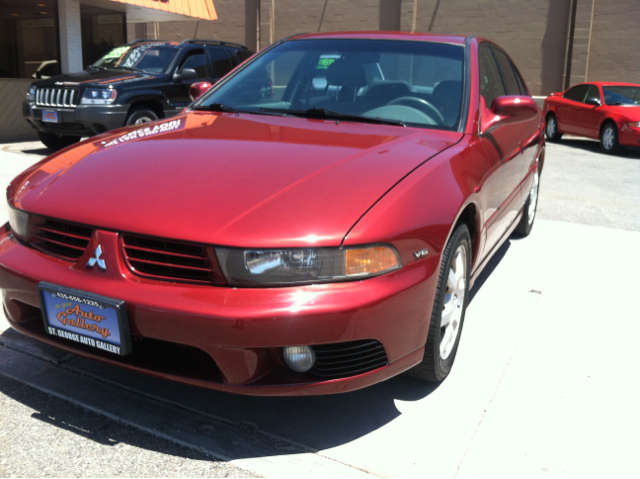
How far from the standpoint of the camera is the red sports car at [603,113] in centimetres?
1236

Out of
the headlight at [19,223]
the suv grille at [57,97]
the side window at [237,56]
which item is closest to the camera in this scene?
the headlight at [19,223]

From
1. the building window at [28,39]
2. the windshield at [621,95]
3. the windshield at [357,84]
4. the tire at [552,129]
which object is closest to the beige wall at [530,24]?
the tire at [552,129]

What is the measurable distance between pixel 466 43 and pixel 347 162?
5.06ft

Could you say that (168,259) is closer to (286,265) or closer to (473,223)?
(286,265)

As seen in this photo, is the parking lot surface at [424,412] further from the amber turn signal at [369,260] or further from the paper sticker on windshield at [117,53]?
the paper sticker on windshield at [117,53]

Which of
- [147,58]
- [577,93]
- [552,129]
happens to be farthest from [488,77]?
[552,129]

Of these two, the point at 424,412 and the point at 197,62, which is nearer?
the point at 424,412

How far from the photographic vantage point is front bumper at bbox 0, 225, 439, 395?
6.85ft

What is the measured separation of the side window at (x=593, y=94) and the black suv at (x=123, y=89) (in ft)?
25.2

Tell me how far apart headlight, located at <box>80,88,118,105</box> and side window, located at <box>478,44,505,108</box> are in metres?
6.18

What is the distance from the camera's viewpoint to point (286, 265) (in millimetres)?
2152

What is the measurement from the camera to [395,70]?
3.53 metres

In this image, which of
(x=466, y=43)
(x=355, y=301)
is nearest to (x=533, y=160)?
(x=466, y=43)

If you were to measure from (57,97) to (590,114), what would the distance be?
10.3m
